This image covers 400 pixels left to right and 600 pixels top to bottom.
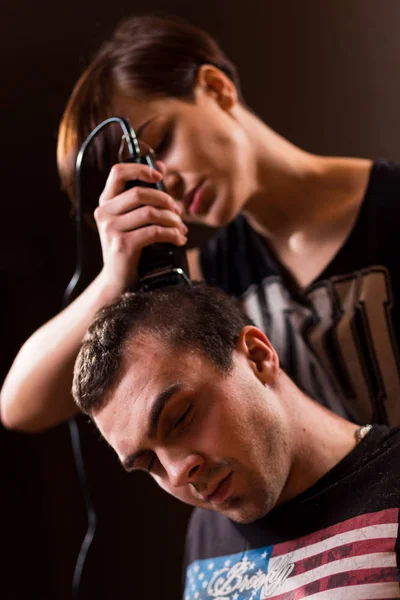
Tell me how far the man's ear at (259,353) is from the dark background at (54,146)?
750 millimetres

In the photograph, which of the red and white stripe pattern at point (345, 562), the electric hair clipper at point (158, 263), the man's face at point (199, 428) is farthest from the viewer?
the electric hair clipper at point (158, 263)

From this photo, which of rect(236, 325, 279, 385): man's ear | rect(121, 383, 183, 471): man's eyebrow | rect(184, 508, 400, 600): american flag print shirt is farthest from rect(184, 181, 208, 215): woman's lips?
rect(184, 508, 400, 600): american flag print shirt

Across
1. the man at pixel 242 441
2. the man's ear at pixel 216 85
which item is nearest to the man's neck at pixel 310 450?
the man at pixel 242 441

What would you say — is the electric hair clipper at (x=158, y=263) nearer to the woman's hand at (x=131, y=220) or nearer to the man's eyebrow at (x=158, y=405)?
the woman's hand at (x=131, y=220)

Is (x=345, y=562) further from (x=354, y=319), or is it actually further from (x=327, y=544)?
(x=354, y=319)

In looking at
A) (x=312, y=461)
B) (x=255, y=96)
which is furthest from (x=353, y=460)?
(x=255, y=96)

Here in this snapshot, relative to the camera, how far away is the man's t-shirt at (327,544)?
837mm

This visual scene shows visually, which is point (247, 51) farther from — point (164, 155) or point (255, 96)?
point (164, 155)

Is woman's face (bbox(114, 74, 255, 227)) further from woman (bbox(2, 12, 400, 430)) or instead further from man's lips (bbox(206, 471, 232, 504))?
man's lips (bbox(206, 471, 232, 504))

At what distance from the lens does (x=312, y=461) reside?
992 mm

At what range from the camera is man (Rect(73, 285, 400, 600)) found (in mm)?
911

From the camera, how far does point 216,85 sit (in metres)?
1.26

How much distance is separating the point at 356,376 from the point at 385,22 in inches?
30.7

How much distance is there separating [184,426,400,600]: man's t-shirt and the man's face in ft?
0.19
